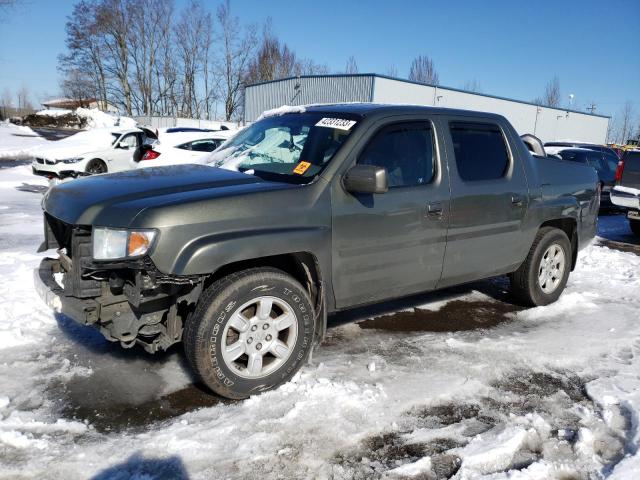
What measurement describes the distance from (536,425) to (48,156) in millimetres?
14066

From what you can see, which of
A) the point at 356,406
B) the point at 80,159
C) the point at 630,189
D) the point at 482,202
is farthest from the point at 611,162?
the point at 80,159

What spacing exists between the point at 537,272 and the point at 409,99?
23624 millimetres

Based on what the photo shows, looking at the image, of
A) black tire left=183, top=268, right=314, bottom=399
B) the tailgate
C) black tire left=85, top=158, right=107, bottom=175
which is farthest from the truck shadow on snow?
black tire left=85, top=158, right=107, bottom=175

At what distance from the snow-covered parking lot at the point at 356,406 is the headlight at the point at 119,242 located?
38.6 inches

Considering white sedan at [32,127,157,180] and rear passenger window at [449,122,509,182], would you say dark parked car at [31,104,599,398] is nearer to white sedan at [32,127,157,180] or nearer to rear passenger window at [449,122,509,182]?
rear passenger window at [449,122,509,182]

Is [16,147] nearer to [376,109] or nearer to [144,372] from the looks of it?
[144,372]

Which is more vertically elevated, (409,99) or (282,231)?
(409,99)

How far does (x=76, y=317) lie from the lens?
314 centimetres

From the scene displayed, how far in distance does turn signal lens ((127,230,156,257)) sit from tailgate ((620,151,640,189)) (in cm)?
988

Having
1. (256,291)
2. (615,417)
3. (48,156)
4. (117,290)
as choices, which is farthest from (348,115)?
(48,156)

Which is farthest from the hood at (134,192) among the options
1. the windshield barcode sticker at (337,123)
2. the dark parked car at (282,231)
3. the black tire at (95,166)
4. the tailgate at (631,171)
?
the black tire at (95,166)

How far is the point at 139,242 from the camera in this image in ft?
9.46

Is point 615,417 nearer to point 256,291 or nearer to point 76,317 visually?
point 256,291

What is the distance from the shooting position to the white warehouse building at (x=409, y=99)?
2639cm
